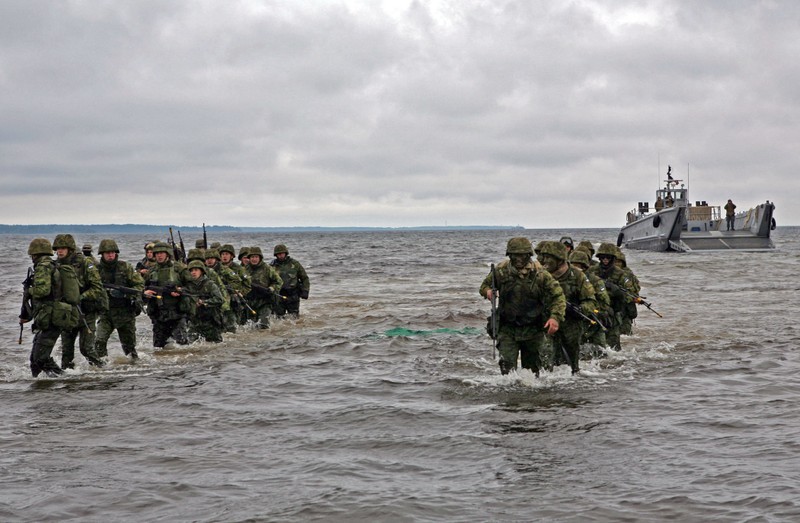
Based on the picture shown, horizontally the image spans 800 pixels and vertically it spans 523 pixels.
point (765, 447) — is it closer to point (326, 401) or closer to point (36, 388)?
point (326, 401)

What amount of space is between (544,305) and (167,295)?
→ 6851 mm

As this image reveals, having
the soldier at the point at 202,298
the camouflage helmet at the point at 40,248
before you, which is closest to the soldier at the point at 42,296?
the camouflage helmet at the point at 40,248

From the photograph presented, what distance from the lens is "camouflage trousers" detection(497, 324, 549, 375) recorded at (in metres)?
10.5

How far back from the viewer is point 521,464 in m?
7.85

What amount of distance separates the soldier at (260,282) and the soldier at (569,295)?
7.50 m

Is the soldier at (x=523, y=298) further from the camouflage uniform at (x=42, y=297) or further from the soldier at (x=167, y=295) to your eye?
the soldier at (x=167, y=295)

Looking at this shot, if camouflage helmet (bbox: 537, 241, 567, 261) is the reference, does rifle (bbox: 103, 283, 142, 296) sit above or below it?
below

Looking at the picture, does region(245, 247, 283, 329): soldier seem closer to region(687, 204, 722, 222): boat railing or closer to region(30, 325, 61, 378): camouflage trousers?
region(30, 325, 61, 378): camouflage trousers

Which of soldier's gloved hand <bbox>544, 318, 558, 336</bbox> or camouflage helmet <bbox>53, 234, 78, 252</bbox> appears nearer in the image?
soldier's gloved hand <bbox>544, 318, 558, 336</bbox>

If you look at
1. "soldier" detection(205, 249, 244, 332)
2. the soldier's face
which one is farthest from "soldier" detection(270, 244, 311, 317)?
the soldier's face

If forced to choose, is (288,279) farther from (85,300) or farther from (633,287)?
(633,287)

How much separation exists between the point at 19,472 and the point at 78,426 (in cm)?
172

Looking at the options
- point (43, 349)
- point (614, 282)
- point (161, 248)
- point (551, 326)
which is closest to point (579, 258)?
point (614, 282)

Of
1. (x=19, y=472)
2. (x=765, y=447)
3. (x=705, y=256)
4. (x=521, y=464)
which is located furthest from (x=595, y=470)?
(x=705, y=256)
